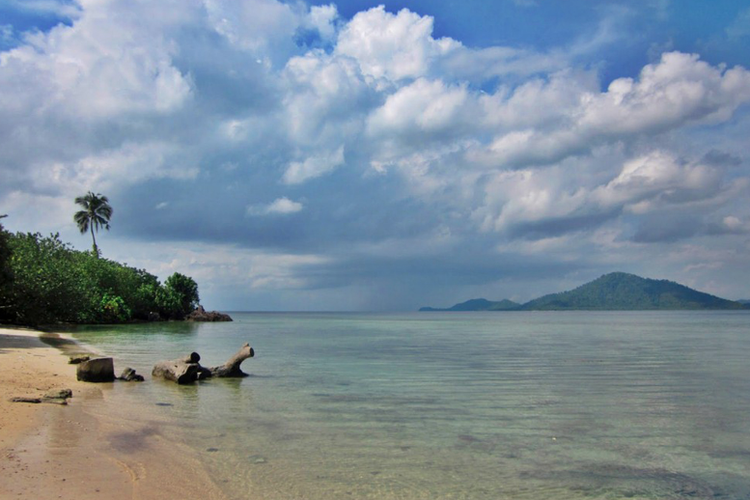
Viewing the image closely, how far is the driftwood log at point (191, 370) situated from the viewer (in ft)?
66.5

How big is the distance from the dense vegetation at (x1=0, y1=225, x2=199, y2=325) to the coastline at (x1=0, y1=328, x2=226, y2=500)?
34501 millimetres

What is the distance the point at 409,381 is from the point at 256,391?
6258mm

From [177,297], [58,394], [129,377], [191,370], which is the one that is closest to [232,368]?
[191,370]

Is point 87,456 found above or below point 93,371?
below

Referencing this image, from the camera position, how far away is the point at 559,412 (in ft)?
50.0

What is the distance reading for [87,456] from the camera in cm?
959

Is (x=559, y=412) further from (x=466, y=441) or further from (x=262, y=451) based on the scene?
(x=262, y=451)

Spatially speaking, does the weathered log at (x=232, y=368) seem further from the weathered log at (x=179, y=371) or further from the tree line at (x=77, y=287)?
the tree line at (x=77, y=287)

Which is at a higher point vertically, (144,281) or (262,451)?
(144,281)

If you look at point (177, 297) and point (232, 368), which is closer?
point (232, 368)

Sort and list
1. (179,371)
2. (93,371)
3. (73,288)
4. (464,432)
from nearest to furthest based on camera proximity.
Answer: (464,432) < (93,371) < (179,371) < (73,288)

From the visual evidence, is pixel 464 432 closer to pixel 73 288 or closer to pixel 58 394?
pixel 58 394

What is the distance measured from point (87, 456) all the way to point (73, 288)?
198ft

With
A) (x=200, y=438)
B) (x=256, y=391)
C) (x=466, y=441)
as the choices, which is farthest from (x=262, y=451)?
(x=256, y=391)
